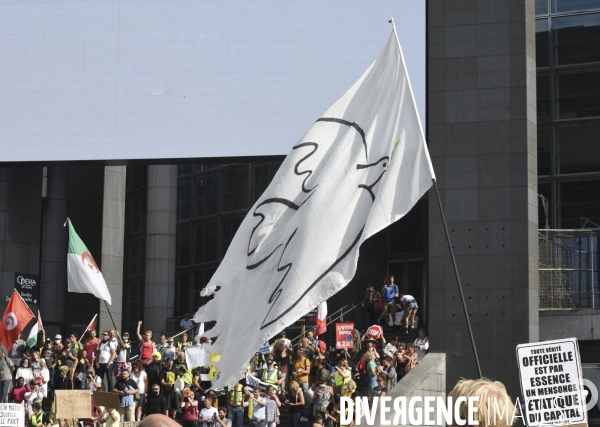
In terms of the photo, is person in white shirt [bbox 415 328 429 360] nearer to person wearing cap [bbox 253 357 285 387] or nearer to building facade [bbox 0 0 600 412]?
building facade [bbox 0 0 600 412]

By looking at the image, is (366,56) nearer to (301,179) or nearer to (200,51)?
(200,51)

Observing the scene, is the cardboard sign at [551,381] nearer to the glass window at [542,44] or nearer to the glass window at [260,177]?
the glass window at [542,44]

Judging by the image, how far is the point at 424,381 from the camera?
18.4m

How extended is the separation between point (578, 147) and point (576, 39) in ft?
12.3

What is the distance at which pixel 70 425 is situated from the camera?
79.8 ft

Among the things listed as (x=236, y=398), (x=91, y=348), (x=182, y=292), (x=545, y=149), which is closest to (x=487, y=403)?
(x=236, y=398)

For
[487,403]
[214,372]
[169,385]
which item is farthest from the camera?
[169,385]

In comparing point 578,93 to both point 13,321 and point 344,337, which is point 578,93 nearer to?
point 344,337

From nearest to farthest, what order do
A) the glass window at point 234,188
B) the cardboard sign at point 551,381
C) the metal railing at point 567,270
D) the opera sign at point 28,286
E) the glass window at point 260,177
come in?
the cardboard sign at point 551,381, the metal railing at point 567,270, the opera sign at point 28,286, the glass window at point 260,177, the glass window at point 234,188

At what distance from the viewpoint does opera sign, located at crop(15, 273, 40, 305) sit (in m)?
32.7

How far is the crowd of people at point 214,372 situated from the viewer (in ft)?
71.2

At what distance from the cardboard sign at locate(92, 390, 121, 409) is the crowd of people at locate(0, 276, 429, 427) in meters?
0.72

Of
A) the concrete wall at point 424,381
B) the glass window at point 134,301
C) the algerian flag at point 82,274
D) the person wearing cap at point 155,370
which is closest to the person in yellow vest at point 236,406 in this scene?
the person wearing cap at point 155,370

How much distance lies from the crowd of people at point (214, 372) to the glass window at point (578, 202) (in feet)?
36.1
